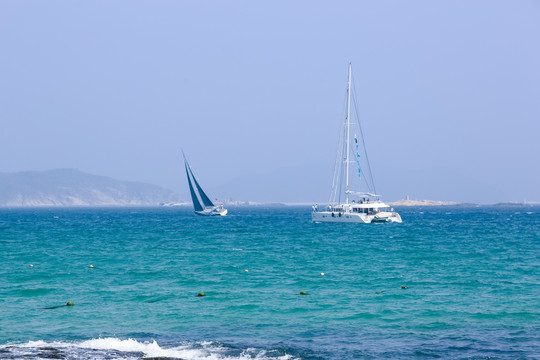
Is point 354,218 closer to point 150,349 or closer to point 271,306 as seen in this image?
point 271,306

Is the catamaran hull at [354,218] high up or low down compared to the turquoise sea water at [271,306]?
up

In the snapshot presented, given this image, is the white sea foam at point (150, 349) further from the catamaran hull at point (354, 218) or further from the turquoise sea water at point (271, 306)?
the catamaran hull at point (354, 218)

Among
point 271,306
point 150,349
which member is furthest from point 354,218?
point 150,349

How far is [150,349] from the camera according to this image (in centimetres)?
2302

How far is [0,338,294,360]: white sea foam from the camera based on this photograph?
22.0m

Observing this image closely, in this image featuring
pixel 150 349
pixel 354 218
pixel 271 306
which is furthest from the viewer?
pixel 354 218

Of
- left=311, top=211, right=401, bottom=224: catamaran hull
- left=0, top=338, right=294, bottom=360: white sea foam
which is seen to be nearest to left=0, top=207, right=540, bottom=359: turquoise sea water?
left=0, top=338, right=294, bottom=360: white sea foam

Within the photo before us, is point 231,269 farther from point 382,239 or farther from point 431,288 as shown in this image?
point 382,239

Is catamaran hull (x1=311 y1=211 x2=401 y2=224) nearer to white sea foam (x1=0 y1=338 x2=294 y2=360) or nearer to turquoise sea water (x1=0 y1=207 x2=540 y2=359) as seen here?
turquoise sea water (x1=0 y1=207 x2=540 y2=359)

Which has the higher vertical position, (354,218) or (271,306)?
(354,218)

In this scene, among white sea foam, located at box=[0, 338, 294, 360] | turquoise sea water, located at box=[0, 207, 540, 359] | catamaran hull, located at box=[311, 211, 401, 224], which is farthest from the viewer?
catamaran hull, located at box=[311, 211, 401, 224]

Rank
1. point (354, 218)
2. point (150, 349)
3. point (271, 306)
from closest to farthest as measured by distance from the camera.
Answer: point (150, 349) → point (271, 306) → point (354, 218)

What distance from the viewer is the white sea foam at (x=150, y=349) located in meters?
22.0

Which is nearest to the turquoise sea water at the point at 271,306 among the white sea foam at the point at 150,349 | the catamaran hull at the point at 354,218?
the white sea foam at the point at 150,349
